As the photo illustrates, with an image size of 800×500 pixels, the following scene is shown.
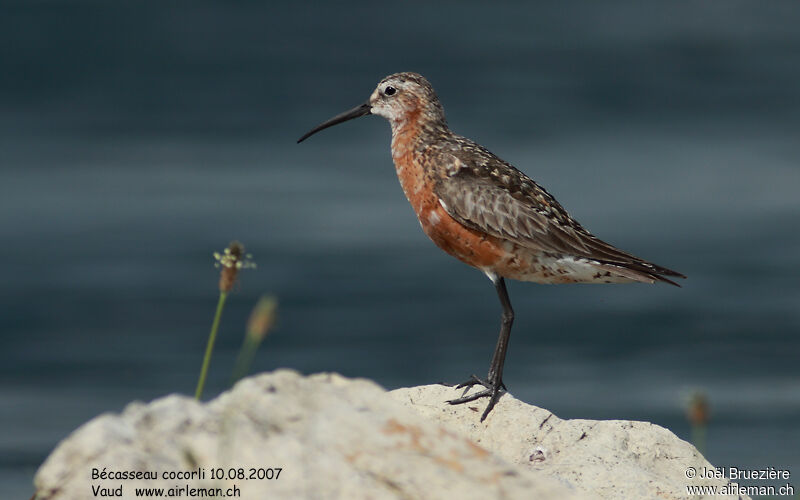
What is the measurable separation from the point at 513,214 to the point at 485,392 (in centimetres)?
153

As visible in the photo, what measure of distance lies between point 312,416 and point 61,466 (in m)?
1.08

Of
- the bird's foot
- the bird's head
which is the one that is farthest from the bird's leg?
the bird's head

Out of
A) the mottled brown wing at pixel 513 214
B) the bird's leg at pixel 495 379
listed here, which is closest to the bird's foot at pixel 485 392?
the bird's leg at pixel 495 379

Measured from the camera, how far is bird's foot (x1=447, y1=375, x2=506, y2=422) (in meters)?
7.89

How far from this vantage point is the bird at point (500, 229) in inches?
337

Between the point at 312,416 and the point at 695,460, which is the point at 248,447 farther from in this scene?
the point at 695,460

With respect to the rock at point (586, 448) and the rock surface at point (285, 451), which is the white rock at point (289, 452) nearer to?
the rock surface at point (285, 451)

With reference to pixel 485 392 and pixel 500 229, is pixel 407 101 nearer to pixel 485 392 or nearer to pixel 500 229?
pixel 500 229

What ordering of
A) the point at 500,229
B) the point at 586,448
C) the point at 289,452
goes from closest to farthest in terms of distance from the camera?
1. the point at 289,452
2. the point at 586,448
3. the point at 500,229

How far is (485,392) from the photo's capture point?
808cm

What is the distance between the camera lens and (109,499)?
14.1 ft

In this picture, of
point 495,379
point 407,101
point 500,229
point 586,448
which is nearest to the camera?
point 586,448

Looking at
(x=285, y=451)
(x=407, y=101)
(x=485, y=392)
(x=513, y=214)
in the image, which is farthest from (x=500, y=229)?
(x=285, y=451)

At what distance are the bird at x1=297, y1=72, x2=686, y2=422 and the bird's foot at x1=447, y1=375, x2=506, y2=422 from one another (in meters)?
0.02
